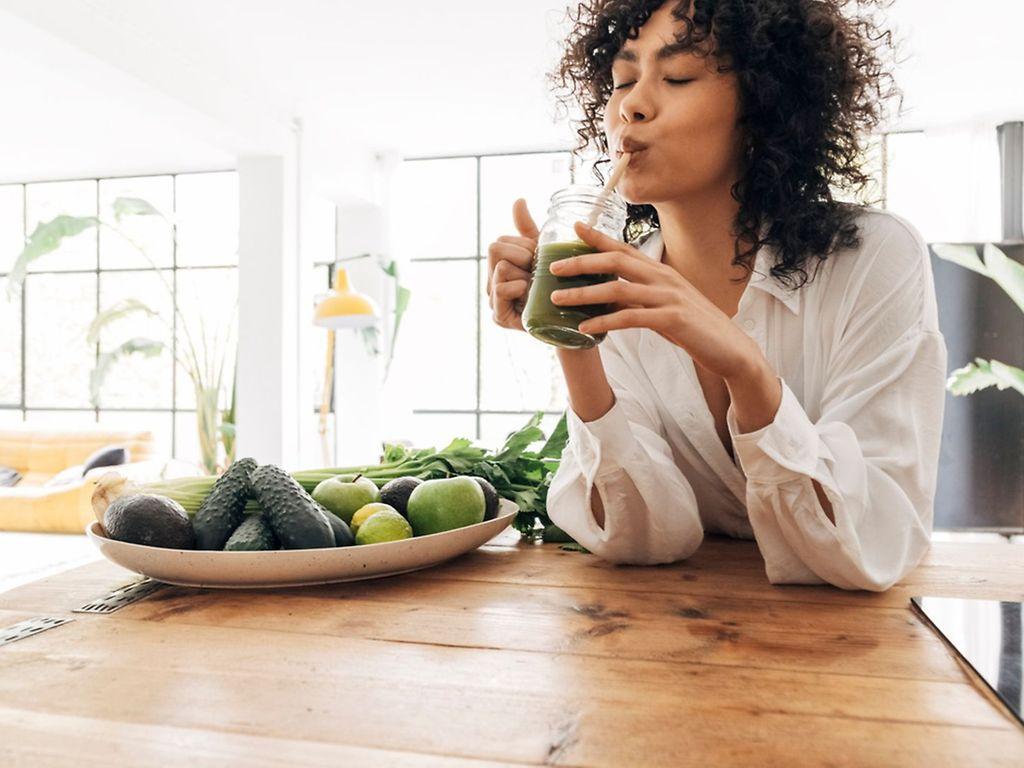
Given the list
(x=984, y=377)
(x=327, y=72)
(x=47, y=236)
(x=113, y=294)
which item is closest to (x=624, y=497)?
(x=984, y=377)

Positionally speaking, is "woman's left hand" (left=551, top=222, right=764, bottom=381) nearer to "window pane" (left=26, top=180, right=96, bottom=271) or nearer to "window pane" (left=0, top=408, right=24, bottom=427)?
"window pane" (left=26, top=180, right=96, bottom=271)

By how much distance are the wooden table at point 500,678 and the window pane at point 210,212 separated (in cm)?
755

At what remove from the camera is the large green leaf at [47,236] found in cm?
532

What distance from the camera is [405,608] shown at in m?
0.91

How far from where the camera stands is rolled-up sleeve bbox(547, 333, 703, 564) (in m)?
1.10

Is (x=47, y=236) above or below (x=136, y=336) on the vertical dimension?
above

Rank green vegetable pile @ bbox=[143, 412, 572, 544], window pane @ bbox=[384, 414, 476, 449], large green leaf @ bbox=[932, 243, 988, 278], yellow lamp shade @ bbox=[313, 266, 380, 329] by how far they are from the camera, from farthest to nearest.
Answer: window pane @ bbox=[384, 414, 476, 449] < yellow lamp shade @ bbox=[313, 266, 380, 329] < large green leaf @ bbox=[932, 243, 988, 278] < green vegetable pile @ bbox=[143, 412, 572, 544]

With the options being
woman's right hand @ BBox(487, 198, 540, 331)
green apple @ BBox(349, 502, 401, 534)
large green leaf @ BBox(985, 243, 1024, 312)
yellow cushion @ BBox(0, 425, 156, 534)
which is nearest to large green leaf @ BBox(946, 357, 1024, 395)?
large green leaf @ BBox(985, 243, 1024, 312)

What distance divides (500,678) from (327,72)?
17.9 ft

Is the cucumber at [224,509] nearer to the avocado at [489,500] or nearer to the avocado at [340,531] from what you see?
the avocado at [340,531]

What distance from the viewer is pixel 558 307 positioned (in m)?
0.92

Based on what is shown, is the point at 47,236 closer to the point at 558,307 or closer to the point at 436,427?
the point at 436,427

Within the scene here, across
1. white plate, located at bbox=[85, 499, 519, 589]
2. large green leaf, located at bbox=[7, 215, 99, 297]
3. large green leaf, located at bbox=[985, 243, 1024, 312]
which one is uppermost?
large green leaf, located at bbox=[7, 215, 99, 297]

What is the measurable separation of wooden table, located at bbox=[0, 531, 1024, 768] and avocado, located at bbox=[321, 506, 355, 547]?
0.06 metres
